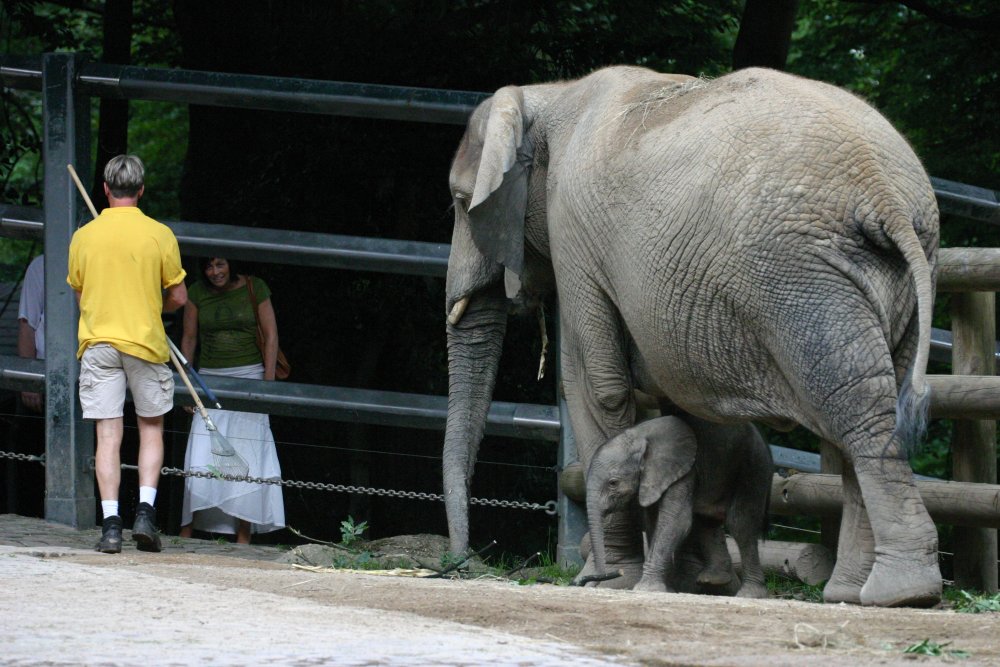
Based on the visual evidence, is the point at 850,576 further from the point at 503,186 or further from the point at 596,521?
the point at 503,186

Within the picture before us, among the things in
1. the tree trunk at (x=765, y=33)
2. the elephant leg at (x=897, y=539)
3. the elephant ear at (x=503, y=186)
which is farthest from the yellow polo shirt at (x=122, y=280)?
the tree trunk at (x=765, y=33)

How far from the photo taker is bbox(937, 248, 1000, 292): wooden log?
6.22 m

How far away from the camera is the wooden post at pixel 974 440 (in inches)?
261

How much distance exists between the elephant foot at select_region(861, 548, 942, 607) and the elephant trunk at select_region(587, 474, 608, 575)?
134 cm

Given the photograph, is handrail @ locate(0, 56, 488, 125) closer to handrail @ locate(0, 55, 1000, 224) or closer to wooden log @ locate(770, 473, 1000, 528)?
handrail @ locate(0, 55, 1000, 224)

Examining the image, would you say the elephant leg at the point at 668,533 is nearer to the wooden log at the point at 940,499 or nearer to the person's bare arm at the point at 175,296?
→ the wooden log at the point at 940,499

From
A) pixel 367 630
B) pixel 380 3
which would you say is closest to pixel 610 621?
pixel 367 630

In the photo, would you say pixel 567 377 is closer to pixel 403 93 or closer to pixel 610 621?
pixel 403 93

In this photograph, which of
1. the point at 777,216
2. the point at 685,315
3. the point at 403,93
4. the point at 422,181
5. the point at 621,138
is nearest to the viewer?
the point at 777,216

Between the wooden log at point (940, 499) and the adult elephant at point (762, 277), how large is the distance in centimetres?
84

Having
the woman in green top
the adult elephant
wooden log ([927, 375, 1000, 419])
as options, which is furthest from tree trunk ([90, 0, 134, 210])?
wooden log ([927, 375, 1000, 419])

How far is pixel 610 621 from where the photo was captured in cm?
431

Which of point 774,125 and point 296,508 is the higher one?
point 774,125

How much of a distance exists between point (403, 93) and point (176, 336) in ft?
11.4
